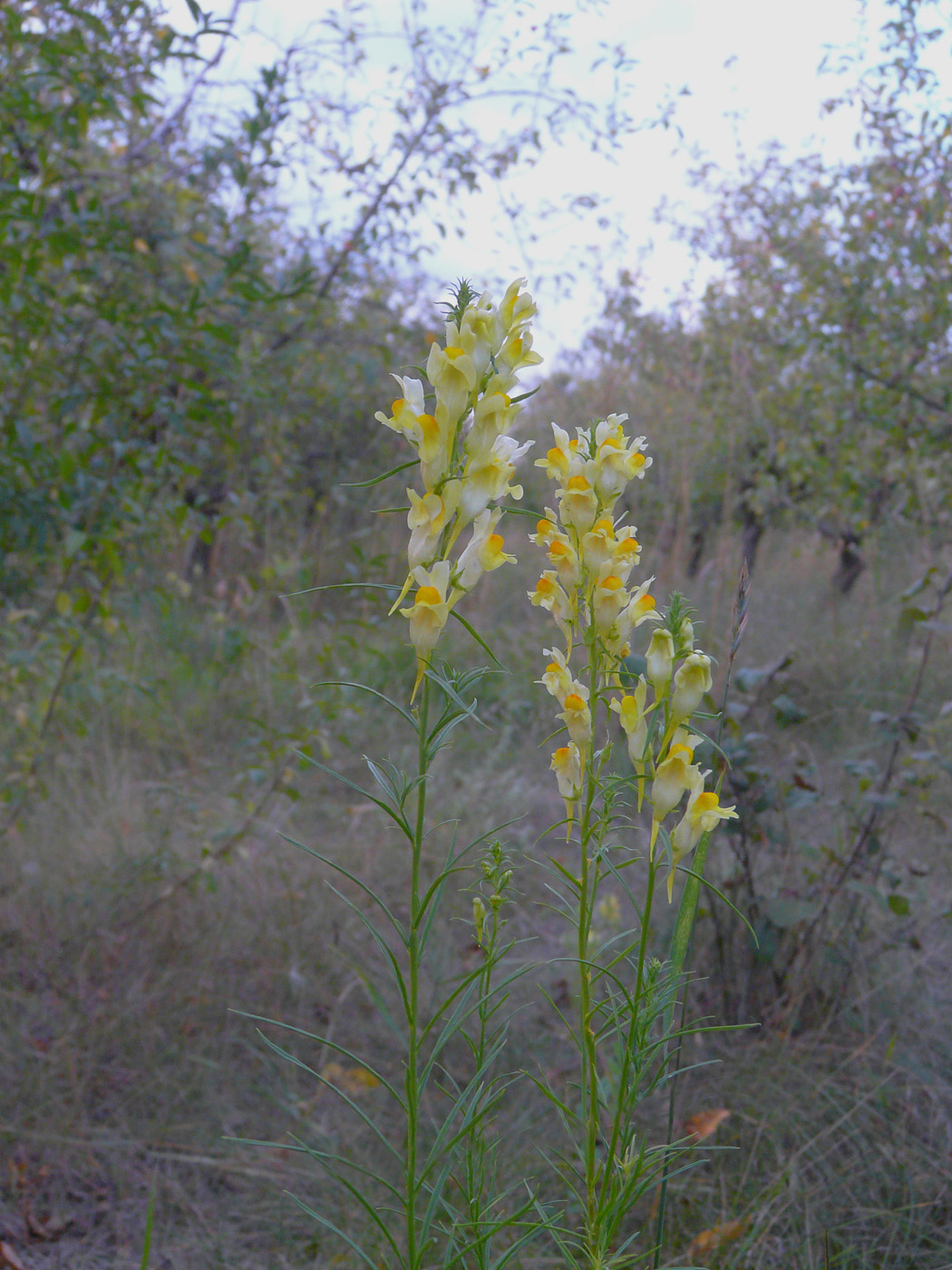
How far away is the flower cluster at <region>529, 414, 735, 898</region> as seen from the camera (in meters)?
0.93

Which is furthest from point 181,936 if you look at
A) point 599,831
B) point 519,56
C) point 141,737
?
point 519,56

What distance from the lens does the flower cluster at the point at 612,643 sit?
0.93 meters

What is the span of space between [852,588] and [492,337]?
6.89 m

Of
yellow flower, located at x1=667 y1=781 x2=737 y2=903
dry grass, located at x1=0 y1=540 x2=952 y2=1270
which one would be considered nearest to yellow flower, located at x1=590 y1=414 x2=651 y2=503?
yellow flower, located at x1=667 y1=781 x2=737 y2=903

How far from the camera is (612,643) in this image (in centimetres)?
106

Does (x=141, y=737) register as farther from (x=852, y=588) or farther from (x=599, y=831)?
(x=852, y=588)

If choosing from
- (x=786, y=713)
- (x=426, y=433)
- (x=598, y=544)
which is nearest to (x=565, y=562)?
(x=598, y=544)

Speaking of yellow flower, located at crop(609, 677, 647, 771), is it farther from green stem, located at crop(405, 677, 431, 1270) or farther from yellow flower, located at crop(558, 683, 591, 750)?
green stem, located at crop(405, 677, 431, 1270)

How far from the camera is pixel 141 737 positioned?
3787mm

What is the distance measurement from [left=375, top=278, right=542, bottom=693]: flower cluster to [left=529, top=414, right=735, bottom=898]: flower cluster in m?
0.10

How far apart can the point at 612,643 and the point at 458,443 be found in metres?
0.31

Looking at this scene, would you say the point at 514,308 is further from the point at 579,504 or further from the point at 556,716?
the point at 556,716

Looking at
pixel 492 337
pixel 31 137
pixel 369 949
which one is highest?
pixel 31 137

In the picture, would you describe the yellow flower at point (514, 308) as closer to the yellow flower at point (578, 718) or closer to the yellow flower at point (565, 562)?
the yellow flower at point (565, 562)
